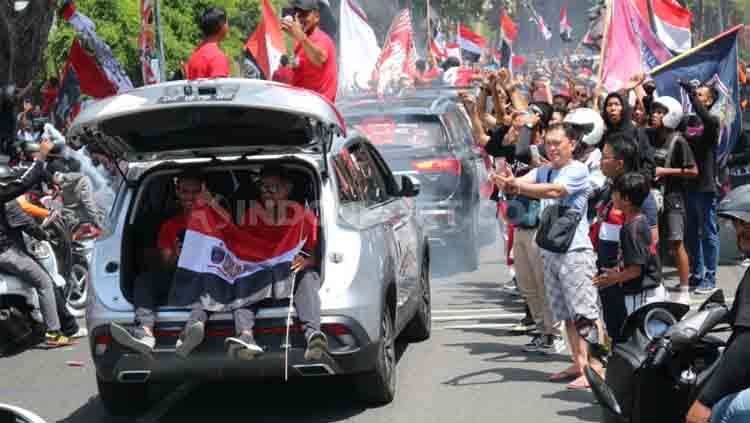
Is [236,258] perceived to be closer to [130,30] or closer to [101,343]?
[101,343]

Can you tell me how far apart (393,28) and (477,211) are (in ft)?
27.2

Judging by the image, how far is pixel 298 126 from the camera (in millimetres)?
7727

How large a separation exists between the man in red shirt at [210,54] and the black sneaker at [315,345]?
2.51 m

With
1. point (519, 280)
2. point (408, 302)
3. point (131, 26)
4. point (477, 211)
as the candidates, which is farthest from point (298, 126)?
point (131, 26)

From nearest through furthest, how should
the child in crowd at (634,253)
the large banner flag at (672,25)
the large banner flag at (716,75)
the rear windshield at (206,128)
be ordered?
the child in crowd at (634,253) < the rear windshield at (206,128) < the large banner flag at (716,75) < the large banner flag at (672,25)

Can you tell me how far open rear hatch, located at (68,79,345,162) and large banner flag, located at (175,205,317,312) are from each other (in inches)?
16.7

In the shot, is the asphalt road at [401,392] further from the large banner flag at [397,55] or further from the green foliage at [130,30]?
the green foliage at [130,30]

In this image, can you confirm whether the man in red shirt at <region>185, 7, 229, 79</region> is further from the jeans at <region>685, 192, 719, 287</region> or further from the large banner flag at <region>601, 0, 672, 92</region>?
the large banner flag at <region>601, 0, 672, 92</region>

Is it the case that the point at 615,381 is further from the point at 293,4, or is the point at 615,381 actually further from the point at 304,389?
the point at 293,4

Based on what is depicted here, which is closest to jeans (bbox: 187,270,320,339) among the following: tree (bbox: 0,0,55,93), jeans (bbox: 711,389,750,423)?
jeans (bbox: 711,389,750,423)

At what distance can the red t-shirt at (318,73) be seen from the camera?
9.54 metres

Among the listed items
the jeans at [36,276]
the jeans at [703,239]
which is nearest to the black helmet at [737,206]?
the jeans at [36,276]

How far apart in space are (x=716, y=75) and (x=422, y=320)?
490cm

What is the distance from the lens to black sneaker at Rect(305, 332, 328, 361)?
731cm
